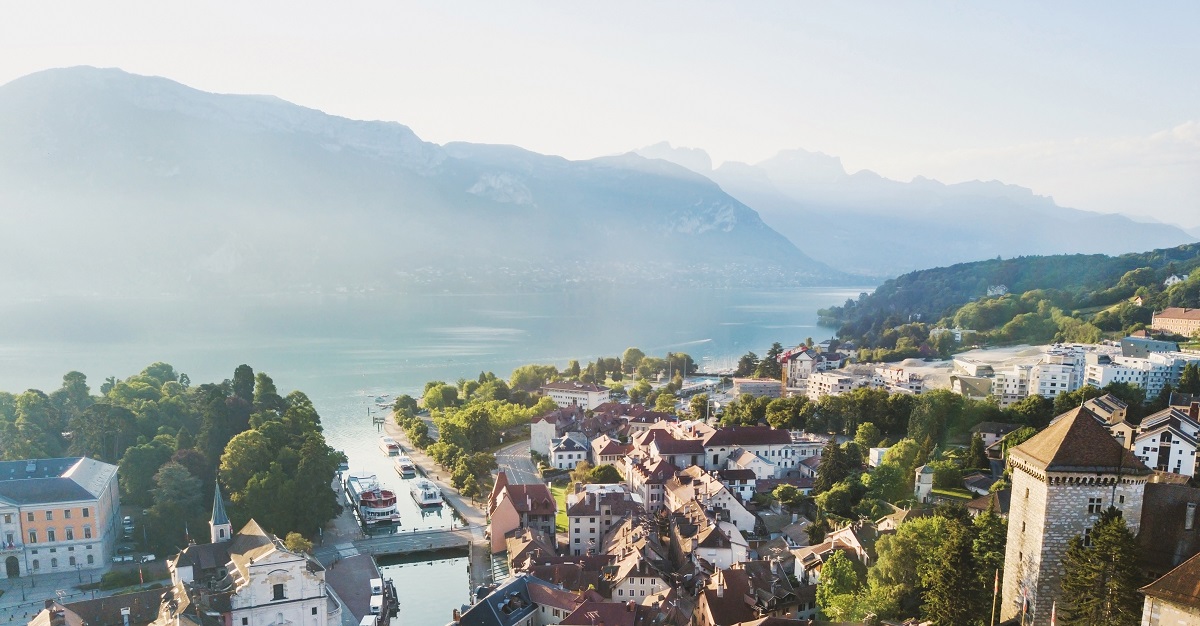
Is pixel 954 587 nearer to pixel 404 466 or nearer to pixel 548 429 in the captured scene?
pixel 548 429

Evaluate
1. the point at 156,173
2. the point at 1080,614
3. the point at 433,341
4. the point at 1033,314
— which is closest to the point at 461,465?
the point at 1080,614

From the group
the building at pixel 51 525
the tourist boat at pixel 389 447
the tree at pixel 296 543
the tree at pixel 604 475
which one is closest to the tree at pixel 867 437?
the tree at pixel 604 475

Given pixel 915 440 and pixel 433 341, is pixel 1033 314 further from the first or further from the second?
pixel 433 341

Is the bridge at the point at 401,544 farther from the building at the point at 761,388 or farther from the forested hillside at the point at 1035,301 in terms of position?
the forested hillside at the point at 1035,301

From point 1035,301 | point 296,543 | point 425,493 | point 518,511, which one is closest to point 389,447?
point 425,493

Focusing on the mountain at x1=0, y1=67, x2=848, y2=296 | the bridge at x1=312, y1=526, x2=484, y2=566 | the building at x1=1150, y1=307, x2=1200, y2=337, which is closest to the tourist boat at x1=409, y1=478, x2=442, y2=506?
the bridge at x1=312, y1=526, x2=484, y2=566

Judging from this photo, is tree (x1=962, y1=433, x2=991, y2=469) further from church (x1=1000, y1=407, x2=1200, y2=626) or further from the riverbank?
the riverbank
